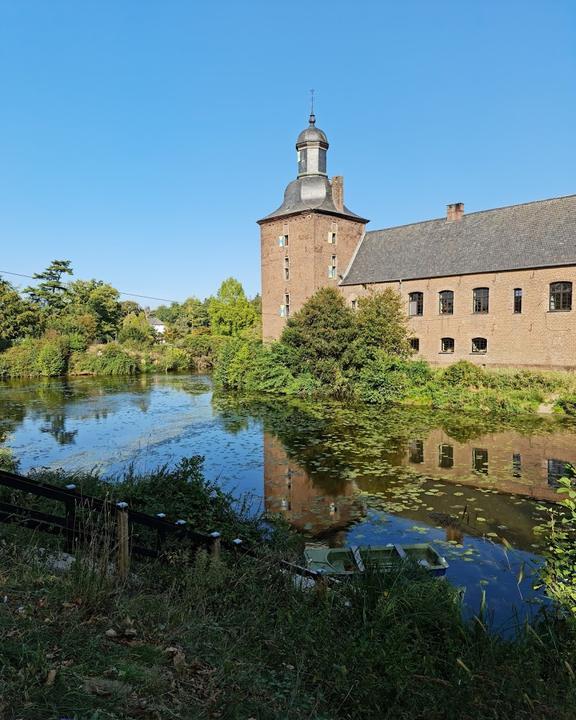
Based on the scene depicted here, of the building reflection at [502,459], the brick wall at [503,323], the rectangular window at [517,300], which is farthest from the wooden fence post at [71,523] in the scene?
the rectangular window at [517,300]

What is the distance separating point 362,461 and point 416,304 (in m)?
15.5

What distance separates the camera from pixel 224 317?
45.7 m

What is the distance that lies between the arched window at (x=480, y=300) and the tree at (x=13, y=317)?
3175 cm

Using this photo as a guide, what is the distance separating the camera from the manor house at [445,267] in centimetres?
2111

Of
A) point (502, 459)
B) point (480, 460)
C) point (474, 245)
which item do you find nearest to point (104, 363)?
point (474, 245)

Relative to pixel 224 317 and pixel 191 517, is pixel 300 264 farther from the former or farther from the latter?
pixel 191 517

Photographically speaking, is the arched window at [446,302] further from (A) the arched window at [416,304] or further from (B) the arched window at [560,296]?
(B) the arched window at [560,296]

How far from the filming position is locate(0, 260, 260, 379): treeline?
33.8m

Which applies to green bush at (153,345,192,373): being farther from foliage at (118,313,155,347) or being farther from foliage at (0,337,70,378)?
foliage at (0,337,70,378)

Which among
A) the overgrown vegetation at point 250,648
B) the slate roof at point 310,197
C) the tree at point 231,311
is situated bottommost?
the overgrown vegetation at point 250,648

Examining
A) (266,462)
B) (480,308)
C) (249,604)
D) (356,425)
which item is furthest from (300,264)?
(249,604)

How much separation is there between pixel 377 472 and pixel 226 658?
27.0 feet

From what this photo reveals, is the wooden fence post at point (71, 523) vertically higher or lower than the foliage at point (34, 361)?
lower

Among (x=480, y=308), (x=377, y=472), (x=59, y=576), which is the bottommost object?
(x=377, y=472)
